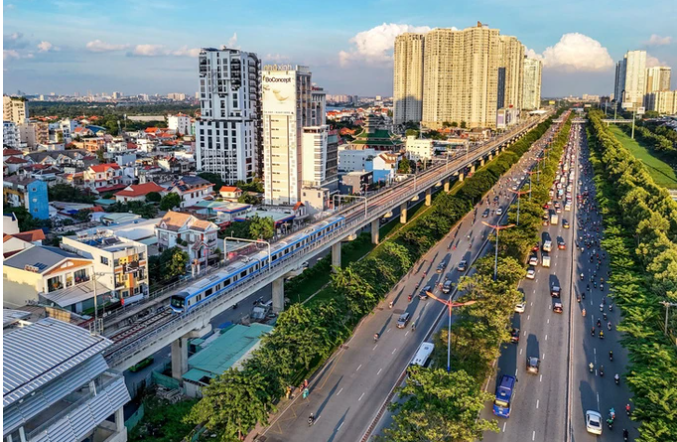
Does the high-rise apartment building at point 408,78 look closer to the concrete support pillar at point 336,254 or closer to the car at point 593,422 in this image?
the concrete support pillar at point 336,254

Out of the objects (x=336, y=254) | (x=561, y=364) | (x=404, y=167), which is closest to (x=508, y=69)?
(x=404, y=167)

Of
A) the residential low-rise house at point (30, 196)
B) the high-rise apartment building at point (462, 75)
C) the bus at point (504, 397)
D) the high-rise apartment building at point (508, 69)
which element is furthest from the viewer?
the high-rise apartment building at point (508, 69)

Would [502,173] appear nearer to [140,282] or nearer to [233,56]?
[233,56]

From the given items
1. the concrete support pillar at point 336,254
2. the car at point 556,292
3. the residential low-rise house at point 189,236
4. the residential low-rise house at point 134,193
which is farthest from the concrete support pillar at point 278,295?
the residential low-rise house at point 134,193

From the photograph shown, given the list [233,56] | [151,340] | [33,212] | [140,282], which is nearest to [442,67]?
[233,56]

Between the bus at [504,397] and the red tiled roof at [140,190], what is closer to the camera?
the bus at [504,397]

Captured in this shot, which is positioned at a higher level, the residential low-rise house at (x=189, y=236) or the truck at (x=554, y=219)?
the residential low-rise house at (x=189, y=236)
